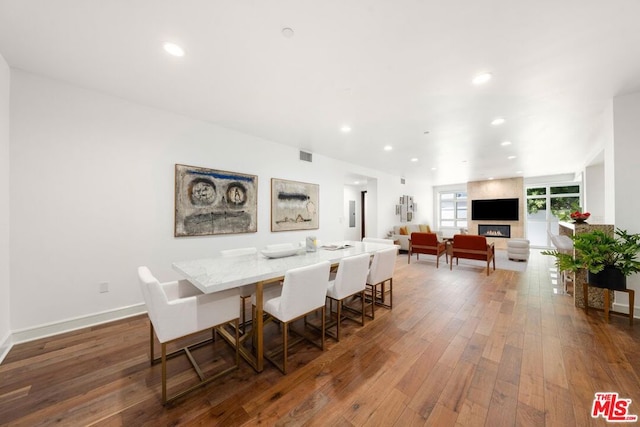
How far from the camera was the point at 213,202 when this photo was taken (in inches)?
136

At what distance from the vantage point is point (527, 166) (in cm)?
640

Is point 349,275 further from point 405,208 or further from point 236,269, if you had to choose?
point 405,208

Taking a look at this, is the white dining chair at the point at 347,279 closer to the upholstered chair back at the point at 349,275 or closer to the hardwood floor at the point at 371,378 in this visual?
the upholstered chair back at the point at 349,275

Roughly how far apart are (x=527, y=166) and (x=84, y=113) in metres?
9.17

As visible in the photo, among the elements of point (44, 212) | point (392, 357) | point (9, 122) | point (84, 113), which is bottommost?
point (392, 357)

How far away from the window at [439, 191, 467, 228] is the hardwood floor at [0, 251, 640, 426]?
26.3ft

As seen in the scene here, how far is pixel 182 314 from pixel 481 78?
3.33 metres

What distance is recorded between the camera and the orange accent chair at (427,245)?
18.6ft

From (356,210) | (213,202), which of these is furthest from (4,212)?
(356,210)

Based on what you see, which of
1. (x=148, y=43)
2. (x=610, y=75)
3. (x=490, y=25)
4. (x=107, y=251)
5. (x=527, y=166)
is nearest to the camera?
(x=490, y=25)

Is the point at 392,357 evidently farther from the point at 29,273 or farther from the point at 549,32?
the point at 29,273

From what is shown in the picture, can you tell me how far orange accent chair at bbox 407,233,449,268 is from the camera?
5.66 m

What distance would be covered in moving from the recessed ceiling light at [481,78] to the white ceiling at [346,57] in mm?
52

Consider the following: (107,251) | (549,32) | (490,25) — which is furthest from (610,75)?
(107,251)
